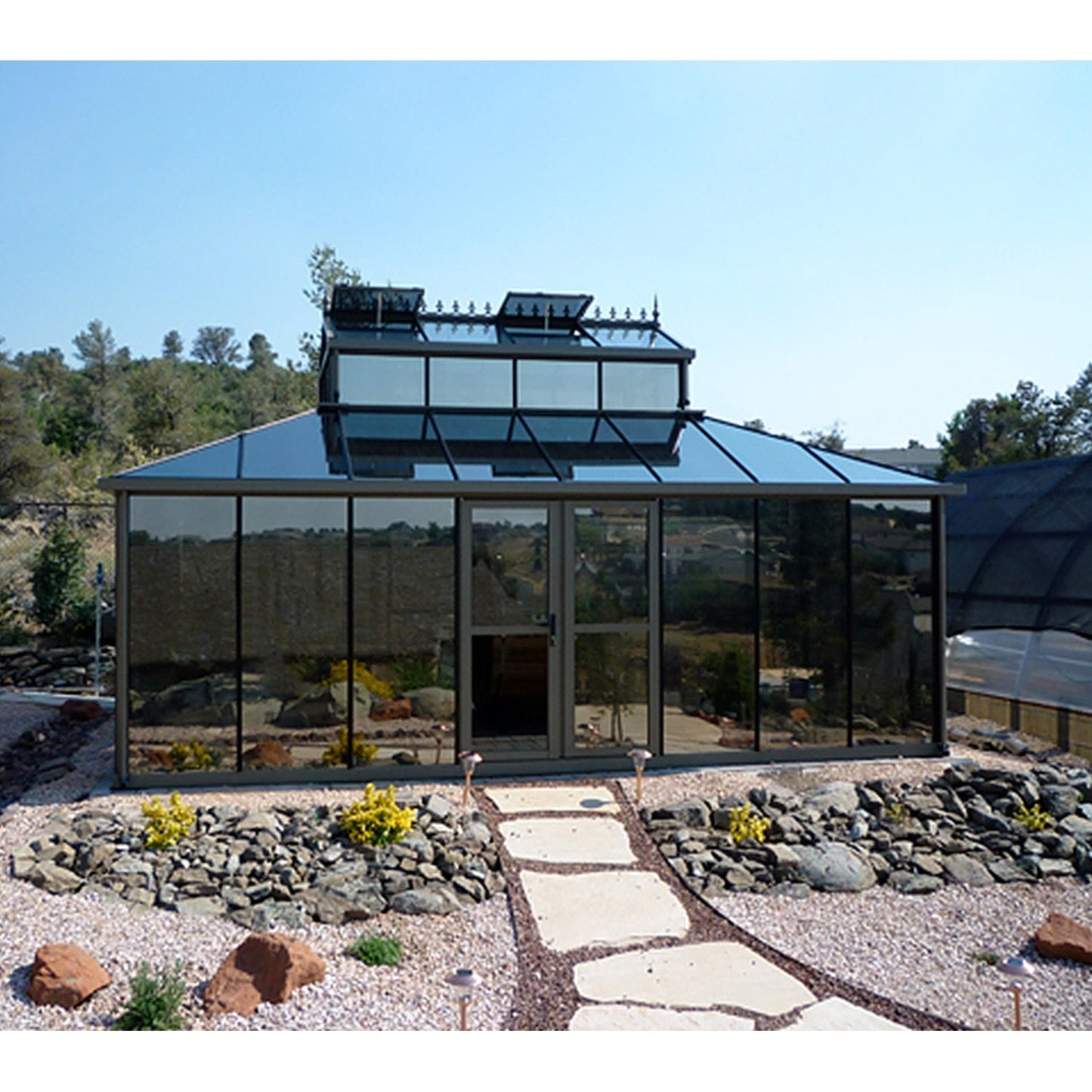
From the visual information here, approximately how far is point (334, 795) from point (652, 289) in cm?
752

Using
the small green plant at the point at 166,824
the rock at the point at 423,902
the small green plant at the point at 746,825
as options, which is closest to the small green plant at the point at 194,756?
the small green plant at the point at 166,824

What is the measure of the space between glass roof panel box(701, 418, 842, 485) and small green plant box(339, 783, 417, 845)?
456 centimetres

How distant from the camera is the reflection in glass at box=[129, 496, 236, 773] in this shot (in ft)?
25.6

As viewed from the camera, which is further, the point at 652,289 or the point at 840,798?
the point at 652,289

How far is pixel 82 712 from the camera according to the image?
37.1 ft

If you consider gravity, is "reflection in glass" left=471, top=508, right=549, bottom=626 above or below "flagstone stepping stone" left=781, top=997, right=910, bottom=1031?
above

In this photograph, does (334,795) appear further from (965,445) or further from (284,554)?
(965,445)

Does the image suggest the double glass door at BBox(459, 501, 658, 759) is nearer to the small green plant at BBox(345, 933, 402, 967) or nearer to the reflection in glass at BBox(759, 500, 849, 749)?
the reflection in glass at BBox(759, 500, 849, 749)

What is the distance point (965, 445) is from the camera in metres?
38.8

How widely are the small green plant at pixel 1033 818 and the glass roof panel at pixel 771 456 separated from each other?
3.29 metres

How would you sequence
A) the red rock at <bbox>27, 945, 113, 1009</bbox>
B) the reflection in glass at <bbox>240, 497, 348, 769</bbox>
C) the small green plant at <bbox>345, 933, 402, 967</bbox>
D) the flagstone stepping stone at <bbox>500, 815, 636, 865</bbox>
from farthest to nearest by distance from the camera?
the reflection in glass at <bbox>240, 497, 348, 769</bbox>, the flagstone stepping stone at <bbox>500, 815, 636, 865</bbox>, the small green plant at <bbox>345, 933, 402, 967</bbox>, the red rock at <bbox>27, 945, 113, 1009</bbox>

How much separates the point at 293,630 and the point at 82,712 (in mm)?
5034

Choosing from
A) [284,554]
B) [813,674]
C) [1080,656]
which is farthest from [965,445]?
[284,554]

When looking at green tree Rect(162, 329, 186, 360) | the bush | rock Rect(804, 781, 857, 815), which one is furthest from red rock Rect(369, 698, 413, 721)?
green tree Rect(162, 329, 186, 360)
